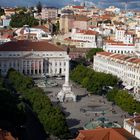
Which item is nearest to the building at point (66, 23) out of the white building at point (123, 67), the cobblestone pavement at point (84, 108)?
the white building at point (123, 67)

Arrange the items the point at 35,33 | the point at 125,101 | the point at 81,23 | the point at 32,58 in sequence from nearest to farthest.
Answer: the point at 125,101 < the point at 32,58 < the point at 35,33 < the point at 81,23

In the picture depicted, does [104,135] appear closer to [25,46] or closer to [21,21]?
[25,46]

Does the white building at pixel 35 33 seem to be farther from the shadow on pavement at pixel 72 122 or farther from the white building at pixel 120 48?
the shadow on pavement at pixel 72 122

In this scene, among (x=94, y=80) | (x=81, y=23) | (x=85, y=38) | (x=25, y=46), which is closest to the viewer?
(x=94, y=80)

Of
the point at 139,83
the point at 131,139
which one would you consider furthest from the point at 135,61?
the point at 131,139

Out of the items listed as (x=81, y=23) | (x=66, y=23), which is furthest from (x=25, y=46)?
(x=81, y=23)

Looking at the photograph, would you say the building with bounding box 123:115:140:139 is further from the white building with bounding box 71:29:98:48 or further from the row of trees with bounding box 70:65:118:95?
the white building with bounding box 71:29:98:48

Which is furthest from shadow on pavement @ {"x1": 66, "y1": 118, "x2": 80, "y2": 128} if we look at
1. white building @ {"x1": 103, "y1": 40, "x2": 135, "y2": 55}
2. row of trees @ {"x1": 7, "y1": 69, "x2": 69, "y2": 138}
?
white building @ {"x1": 103, "y1": 40, "x2": 135, "y2": 55}
